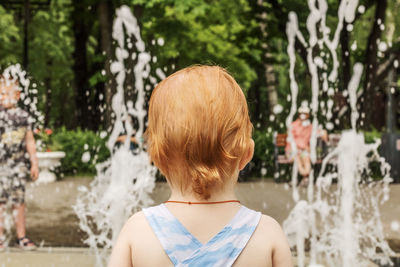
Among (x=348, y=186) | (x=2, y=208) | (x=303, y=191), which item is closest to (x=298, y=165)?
(x=303, y=191)

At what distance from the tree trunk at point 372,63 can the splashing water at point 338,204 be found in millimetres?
343

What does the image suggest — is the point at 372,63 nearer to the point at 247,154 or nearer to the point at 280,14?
the point at 280,14

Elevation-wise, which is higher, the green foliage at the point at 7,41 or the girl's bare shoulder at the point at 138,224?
the green foliage at the point at 7,41

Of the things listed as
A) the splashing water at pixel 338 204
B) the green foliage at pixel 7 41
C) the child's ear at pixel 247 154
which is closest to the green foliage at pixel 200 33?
the splashing water at pixel 338 204

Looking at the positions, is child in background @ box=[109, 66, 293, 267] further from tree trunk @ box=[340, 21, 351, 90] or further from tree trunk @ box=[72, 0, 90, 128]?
tree trunk @ box=[72, 0, 90, 128]

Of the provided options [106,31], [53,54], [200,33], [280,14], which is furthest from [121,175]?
[53,54]

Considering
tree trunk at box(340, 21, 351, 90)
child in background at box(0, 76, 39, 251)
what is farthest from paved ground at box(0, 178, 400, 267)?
tree trunk at box(340, 21, 351, 90)

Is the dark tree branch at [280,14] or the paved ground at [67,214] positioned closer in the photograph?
the paved ground at [67,214]

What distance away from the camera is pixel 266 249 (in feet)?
5.27

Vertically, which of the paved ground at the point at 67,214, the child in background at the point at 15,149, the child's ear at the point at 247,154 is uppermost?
the child's ear at the point at 247,154

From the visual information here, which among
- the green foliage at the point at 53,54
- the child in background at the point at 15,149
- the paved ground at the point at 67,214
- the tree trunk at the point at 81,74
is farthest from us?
the green foliage at the point at 53,54

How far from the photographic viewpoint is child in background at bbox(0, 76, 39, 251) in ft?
18.8

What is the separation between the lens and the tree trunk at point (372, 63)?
15178 millimetres

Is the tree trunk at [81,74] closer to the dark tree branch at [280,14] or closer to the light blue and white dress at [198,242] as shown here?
the dark tree branch at [280,14]
